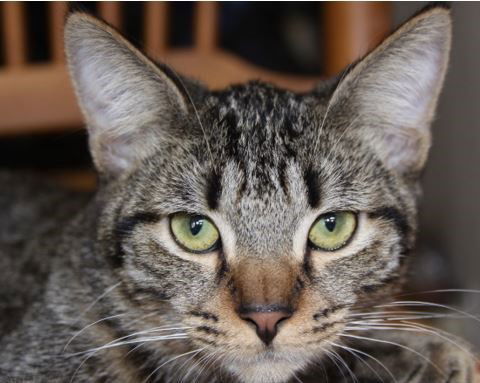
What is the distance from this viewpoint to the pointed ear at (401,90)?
1.54m

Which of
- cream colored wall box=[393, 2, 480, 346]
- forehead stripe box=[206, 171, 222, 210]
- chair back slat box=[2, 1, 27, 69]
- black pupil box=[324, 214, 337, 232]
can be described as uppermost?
chair back slat box=[2, 1, 27, 69]

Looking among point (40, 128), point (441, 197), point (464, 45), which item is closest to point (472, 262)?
point (441, 197)

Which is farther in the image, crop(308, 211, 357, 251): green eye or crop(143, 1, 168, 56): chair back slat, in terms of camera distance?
crop(143, 1, 168, 56): chair back slat

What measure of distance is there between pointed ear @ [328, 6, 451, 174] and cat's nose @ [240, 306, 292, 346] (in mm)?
487

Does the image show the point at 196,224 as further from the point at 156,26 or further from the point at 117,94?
the point at 156,26

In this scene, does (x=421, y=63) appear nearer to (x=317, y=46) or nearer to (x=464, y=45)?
(x=464, y=45)

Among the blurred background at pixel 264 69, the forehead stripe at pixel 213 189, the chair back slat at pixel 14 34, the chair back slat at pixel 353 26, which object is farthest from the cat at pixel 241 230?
the chair back slat at pixel 14 34

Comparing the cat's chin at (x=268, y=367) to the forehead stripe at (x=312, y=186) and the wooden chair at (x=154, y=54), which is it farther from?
the wooden chair at (x=154, y=54)

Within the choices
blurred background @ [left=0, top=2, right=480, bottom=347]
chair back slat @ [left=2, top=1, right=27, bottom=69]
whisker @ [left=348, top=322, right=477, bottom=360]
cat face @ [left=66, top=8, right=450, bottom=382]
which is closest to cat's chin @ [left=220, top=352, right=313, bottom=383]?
cat face @ [left=66, top=8, right=450, bottom=382]

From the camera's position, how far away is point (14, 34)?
7.30 feet

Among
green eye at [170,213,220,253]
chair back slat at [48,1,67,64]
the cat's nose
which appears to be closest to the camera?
the cat's nose

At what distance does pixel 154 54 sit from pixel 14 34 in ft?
1.37

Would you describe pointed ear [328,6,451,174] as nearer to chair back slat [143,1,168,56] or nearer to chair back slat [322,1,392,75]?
chair back slat [322,1,392,75]

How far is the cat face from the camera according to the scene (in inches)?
54.4
